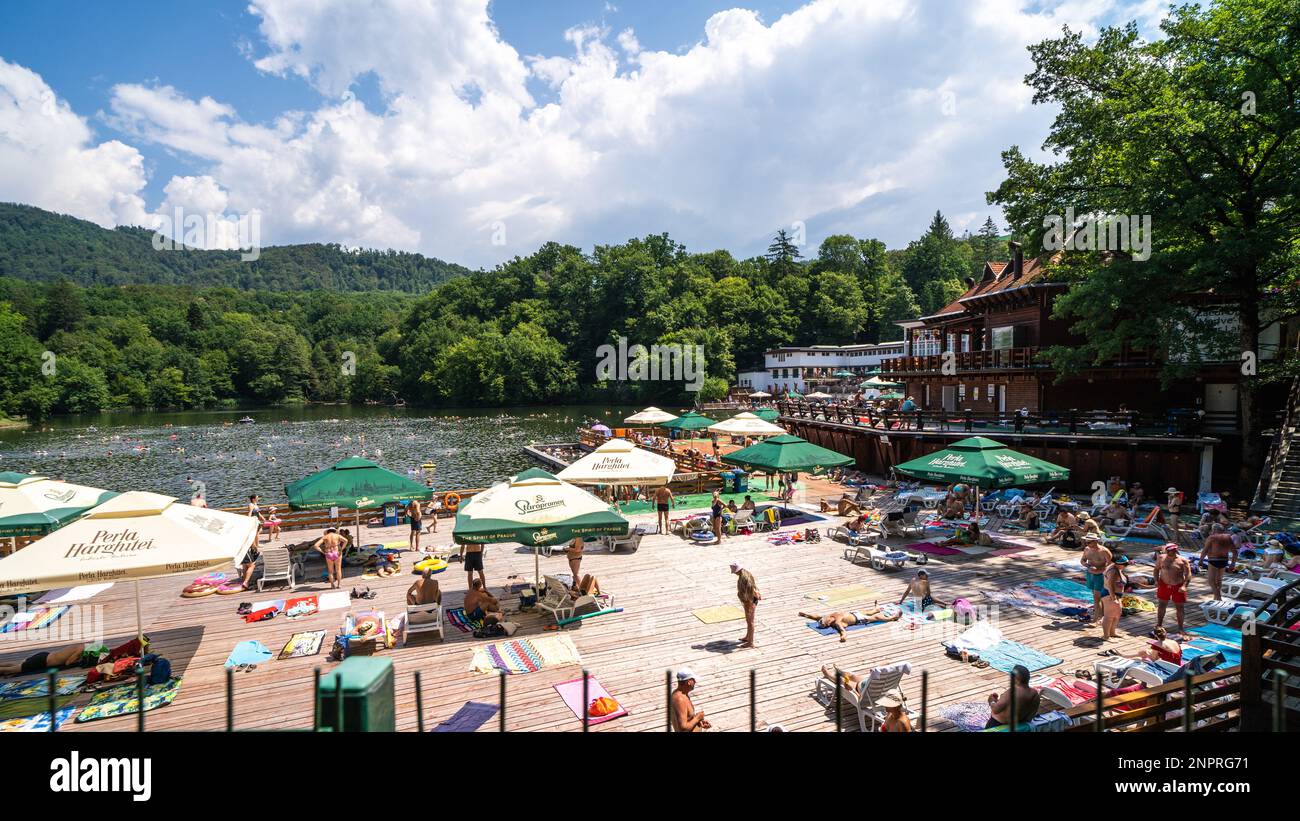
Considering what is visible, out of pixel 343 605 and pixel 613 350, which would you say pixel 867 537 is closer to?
pixel 343 605

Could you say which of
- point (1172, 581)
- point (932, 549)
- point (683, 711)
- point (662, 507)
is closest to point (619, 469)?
point (662, 507)

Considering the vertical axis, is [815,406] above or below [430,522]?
above

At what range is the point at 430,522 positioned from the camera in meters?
19.8

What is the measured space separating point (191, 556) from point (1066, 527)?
19.2 meters

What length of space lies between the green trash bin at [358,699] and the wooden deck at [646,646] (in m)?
5.02

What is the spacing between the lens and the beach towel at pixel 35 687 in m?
8.65

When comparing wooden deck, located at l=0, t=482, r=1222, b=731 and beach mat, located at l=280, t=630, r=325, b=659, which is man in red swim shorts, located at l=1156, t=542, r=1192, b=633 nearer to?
wooden deck, located at l=0, t=482, r=1222, b=731

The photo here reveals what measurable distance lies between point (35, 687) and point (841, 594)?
43.5 feet

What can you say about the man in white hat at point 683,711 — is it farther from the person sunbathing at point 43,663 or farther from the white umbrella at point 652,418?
the white umbrella at point 652,418

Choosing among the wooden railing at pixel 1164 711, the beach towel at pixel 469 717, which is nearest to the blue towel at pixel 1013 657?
the wooden railing at pixel 1164 711

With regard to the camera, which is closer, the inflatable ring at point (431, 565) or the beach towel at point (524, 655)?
the beach towel at point (524, 655)

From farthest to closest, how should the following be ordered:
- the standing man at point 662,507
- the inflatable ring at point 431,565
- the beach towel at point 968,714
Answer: the standing man at point 662,507 < the inflatable ring at point 431,565 < the beach towel at point 968,714
